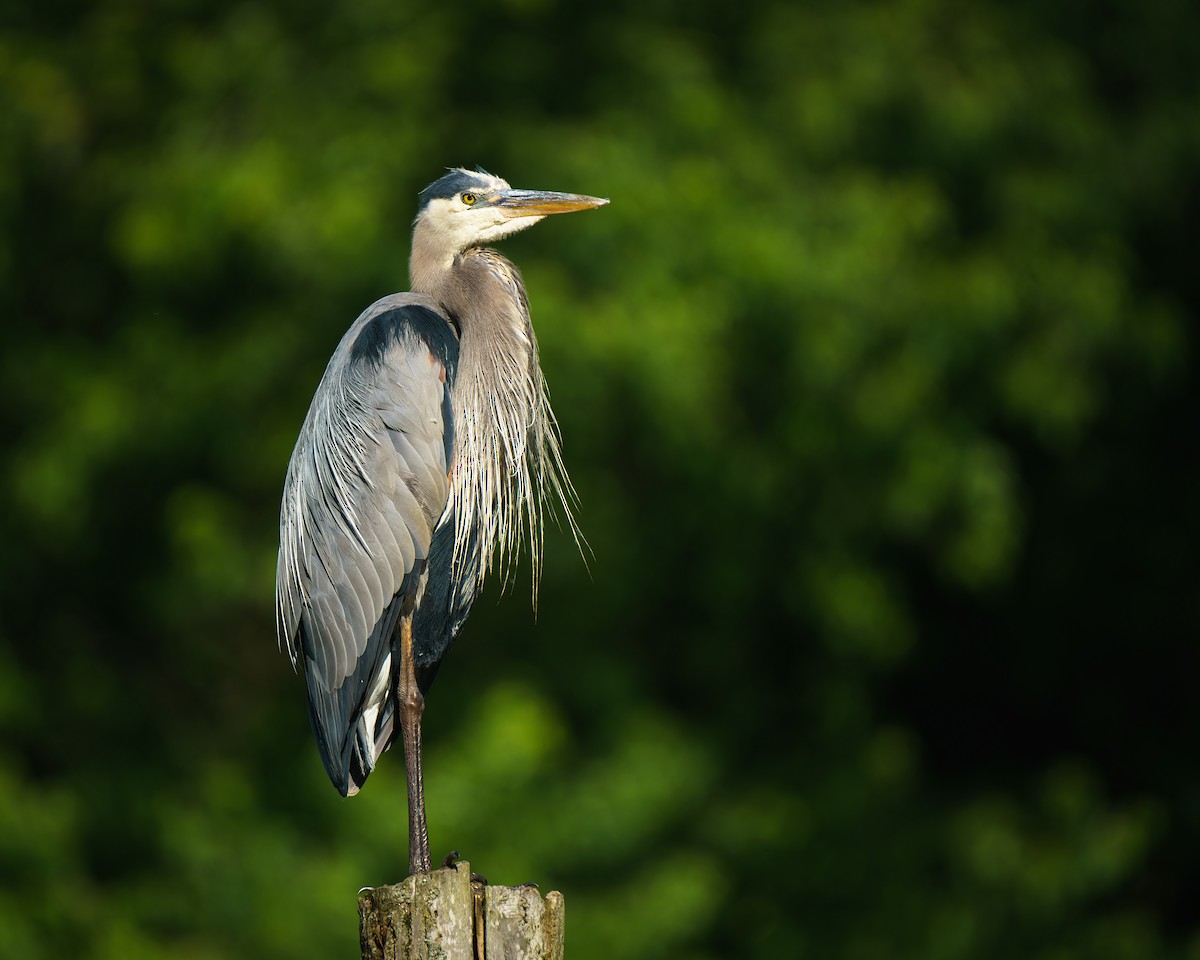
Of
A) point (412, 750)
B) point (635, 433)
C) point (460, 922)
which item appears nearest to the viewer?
point (460, 922)

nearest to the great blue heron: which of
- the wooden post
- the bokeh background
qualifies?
the wooden post

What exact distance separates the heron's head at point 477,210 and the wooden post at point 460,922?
212cm

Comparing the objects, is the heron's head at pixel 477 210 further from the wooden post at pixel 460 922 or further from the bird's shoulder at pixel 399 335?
the wooden post at pixel 460 922

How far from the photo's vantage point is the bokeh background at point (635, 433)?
27.9 ft

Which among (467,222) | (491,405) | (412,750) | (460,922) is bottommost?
(460,922)

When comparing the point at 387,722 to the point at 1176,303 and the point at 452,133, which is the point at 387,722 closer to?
the point at 452,133

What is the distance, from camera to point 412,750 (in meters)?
4.26

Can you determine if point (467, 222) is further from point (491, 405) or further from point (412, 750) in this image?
point (412, 750)

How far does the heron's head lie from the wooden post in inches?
83.6

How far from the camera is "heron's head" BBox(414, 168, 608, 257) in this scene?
4.75m

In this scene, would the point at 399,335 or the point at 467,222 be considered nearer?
the point at 399,335

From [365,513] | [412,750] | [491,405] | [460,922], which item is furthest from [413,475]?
[460,922]

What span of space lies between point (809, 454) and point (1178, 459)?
11.5ft

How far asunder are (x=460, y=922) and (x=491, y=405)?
176 centimetres
